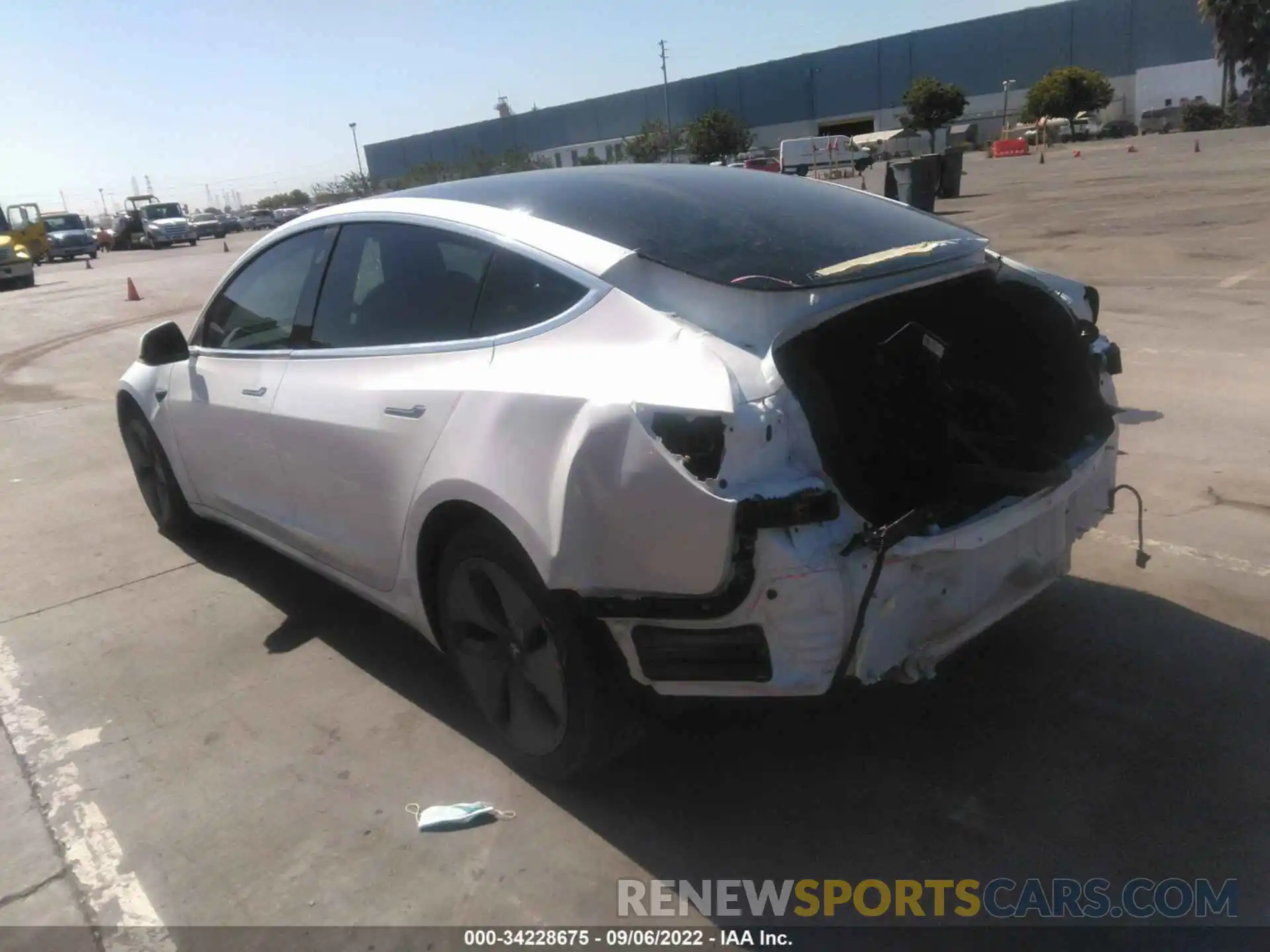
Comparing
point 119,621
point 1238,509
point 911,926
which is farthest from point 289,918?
point 1238,509

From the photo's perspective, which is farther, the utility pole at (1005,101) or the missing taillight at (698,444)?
the utility pole at (1005,101)

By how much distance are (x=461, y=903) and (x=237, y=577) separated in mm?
2937

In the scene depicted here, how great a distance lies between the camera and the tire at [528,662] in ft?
9.27

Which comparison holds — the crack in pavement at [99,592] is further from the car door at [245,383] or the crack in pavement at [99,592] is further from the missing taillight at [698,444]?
the missing taillight at [698,444]

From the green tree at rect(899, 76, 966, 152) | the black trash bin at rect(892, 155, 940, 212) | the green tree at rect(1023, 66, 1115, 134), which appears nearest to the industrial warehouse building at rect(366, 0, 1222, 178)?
the green tree at rect(899, 76, 966, 152)

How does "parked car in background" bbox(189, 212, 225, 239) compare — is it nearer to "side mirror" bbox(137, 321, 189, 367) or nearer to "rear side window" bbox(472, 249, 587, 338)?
"side mirror" bbox(137, 321, 189, 367)

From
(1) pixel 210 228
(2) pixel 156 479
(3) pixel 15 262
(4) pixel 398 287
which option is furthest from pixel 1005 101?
(4) pixel 398 287

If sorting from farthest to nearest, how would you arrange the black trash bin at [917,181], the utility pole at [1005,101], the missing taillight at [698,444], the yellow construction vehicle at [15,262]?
1. the utility pole at [1005,101]
2. the yellow construction vehicle at [15,262]
3. the black trash bin at [917,181]
4. the missing taillight at [698,444]

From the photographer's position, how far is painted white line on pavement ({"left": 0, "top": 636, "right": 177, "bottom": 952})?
2789 mm

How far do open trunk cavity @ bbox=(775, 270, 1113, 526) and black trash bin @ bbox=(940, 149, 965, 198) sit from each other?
2161 centimetres

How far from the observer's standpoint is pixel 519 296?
3080 mm

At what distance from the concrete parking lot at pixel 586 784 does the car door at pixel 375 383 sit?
0.67m

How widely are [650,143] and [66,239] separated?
130 feet

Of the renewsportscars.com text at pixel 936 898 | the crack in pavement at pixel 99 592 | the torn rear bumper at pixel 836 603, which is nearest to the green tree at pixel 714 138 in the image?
the crack in pavement at pixel 99 592
